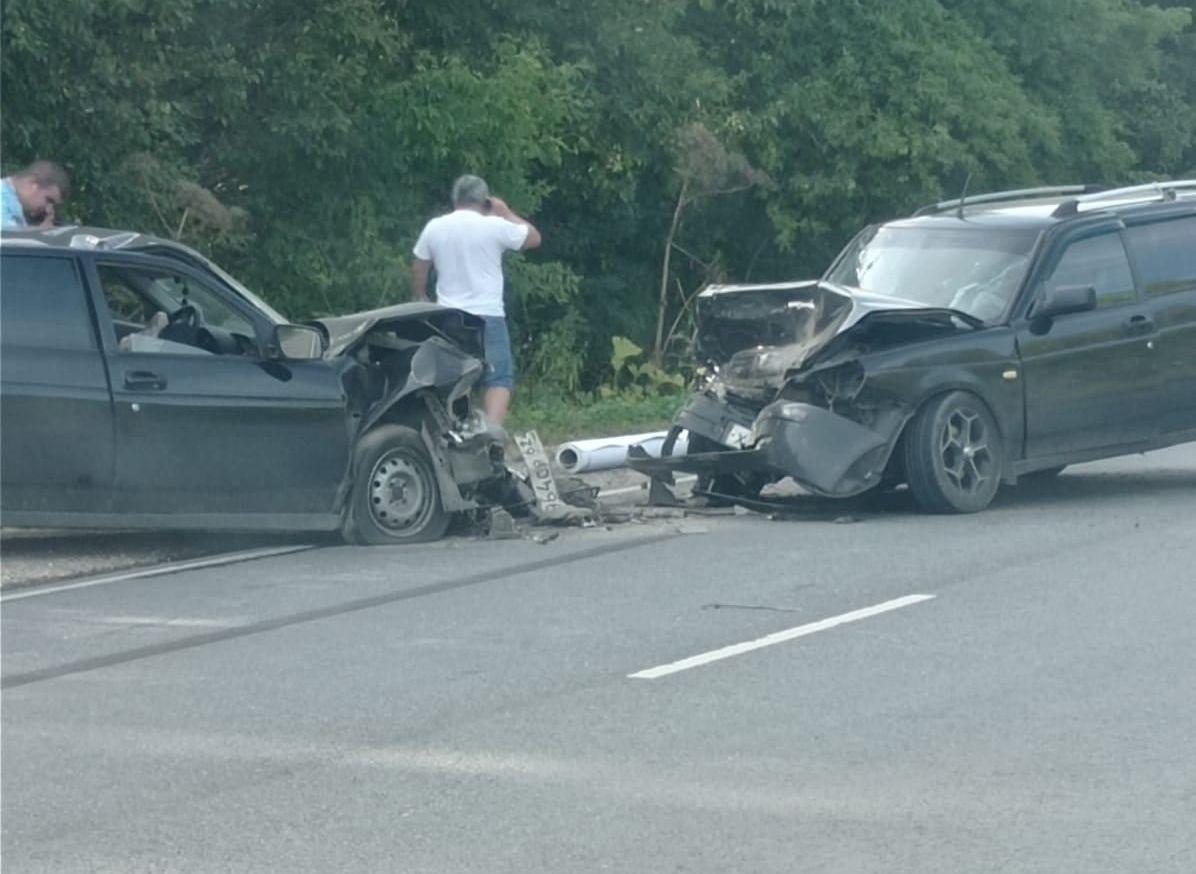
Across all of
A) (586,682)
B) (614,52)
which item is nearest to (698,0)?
(614,52)

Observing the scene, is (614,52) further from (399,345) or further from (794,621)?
(794,621)

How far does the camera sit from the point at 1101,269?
43.7 feet

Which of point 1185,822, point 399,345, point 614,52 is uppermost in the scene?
point 614,52

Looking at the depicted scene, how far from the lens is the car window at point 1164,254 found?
13.4 m

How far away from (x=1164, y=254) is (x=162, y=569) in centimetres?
658

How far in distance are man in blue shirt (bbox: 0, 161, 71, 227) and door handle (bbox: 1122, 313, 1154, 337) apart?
6578 mm

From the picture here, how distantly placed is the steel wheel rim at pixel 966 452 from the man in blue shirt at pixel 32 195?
18.0 ft

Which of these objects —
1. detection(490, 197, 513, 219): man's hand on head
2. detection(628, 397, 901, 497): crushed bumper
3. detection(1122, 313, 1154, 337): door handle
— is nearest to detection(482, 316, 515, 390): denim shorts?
detection(490, 197, 513, 219): man's hand on head

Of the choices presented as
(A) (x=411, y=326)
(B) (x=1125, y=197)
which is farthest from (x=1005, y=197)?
(A) (x=411, y=326)

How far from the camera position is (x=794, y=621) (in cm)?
939

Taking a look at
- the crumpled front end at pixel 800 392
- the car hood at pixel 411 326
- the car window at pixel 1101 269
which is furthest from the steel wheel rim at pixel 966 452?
the car hood at pixel 411 326

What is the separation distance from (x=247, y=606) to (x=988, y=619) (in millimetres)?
3391

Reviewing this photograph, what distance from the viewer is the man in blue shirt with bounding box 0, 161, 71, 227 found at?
500 inches

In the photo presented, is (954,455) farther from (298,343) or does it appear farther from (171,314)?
(171,314)
